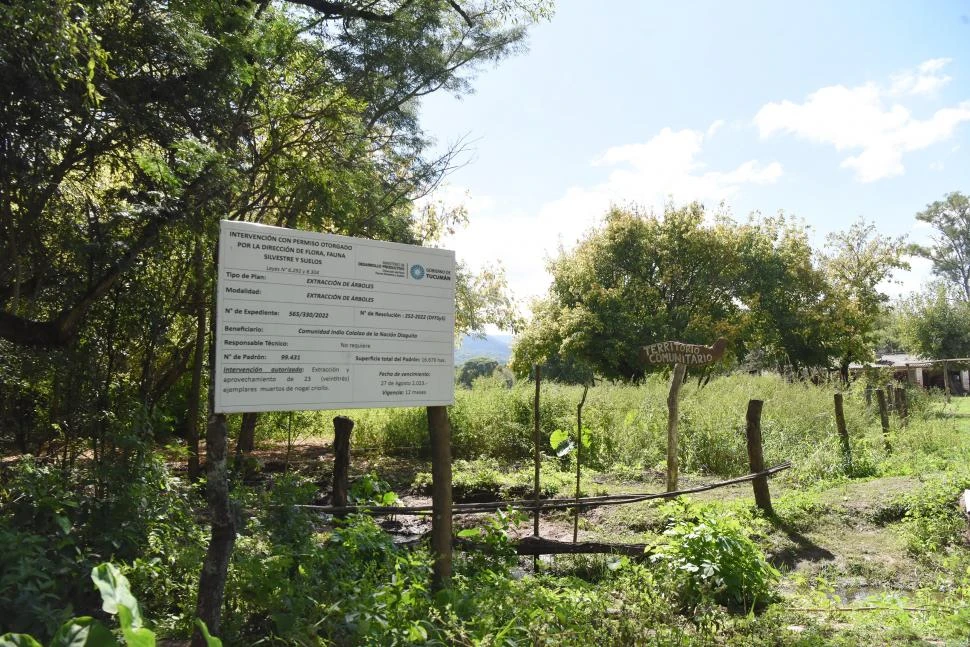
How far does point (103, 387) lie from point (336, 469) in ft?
10.3

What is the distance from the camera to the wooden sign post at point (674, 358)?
7617 millimetres

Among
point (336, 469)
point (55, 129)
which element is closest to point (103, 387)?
point (55, 129)

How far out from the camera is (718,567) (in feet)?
14.5

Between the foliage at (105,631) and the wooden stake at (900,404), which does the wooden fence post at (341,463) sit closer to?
the foliage at (105,631)

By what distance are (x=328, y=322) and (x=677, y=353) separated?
5.15m

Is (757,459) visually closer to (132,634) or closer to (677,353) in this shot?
(677,353)

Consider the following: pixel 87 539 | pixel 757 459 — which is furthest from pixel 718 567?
pixel 87 539

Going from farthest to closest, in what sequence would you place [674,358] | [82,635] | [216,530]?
[674,358], [216,530], [82,635]

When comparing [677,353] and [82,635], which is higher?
[677,353]

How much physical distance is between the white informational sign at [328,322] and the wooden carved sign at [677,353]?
13.6 ft

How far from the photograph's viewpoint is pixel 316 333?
11.7 ft

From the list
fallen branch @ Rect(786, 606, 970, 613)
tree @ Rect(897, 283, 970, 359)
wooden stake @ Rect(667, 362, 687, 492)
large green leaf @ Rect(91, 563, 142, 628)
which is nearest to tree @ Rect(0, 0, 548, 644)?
large green leaf @ Rect(91, 563, 142, 628)

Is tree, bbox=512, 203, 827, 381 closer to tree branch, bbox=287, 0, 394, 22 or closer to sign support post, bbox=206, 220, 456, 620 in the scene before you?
tree branch, bbox=287, 0, 394, 22

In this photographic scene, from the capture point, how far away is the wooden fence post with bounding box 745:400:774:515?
6.97 metres
